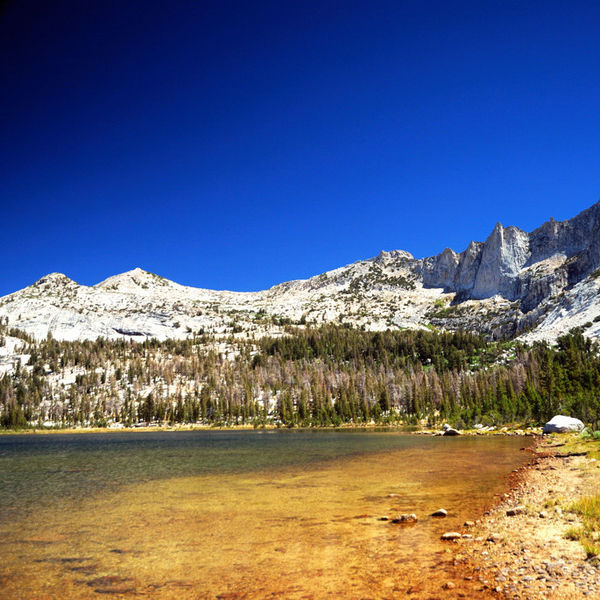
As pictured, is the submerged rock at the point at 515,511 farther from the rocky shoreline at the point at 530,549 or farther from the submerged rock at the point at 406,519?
the submerged rock at the point at 406,519

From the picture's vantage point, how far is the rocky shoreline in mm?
11055

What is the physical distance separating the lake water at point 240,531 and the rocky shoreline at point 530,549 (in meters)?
0.73

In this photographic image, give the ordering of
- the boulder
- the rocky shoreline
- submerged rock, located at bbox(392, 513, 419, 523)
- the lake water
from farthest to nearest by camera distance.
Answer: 1. the boulder
2. submerged rock, located at bbox(392, 513, 419, 523)
3. the lake water
4. the rocky shoreline

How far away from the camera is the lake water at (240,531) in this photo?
12805 mm

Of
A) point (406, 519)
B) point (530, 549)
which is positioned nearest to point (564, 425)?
point (406, 519)

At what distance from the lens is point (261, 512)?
862 inches

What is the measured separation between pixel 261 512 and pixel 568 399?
249 ft

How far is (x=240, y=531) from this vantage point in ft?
61.0

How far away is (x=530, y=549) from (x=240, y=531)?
1124 cm

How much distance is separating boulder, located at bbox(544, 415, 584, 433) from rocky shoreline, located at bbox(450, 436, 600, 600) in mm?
45292

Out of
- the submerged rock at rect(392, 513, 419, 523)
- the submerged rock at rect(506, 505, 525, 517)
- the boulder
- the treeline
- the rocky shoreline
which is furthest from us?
the treeline

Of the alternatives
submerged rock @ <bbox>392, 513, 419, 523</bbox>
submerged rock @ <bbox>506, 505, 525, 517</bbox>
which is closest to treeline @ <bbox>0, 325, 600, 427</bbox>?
submerged rock @ <bbox>506, 505, 525, 517</bbox>

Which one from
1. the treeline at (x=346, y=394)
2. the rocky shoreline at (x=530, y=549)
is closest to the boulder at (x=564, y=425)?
the treeline at (x=346, y=394)

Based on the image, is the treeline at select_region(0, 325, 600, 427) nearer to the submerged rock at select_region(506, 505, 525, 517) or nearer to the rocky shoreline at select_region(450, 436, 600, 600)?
the rocky shoreline at select_region(450, 436, 600, 600)
